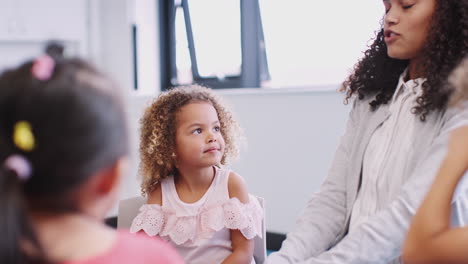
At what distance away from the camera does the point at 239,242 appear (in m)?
1.64

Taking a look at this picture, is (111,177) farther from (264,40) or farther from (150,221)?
(264,40)

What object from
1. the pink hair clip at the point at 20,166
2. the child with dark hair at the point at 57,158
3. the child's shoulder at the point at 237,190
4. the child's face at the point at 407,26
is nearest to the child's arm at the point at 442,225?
the child's face at the point at 407,26

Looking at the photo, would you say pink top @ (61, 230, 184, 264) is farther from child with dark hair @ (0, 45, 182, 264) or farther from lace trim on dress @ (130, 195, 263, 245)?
lace trim on dress @ (130, 195, 263, 245)

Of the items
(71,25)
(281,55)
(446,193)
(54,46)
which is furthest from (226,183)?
(71,25)

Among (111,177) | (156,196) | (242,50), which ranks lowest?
(156,196)

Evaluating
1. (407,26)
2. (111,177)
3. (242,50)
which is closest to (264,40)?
(242,50)

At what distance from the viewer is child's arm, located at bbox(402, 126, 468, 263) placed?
34.9 inches

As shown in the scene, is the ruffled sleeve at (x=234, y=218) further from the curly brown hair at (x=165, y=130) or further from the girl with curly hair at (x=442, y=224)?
the girl with curly hair at (x=442, y=224)

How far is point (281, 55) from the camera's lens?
3.69 metres

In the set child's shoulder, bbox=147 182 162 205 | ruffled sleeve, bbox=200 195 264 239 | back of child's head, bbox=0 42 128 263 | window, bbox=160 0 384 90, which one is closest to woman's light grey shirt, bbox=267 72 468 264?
ruffled sleeve, bbox=200 195 264 239

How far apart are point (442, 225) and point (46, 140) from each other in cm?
67

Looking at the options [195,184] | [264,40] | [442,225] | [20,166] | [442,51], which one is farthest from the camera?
[264,40]

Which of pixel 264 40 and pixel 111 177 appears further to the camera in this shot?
pixel 264 40

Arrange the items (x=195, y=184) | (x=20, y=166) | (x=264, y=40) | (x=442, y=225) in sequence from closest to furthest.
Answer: (x=20, y=166)
(x=442, y=225)
(x=195, y=184)
(x=264, y=40)
